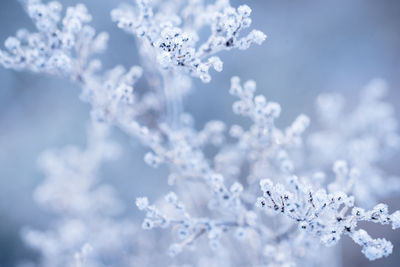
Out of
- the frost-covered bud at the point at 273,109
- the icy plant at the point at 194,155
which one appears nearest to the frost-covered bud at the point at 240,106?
the icy plant at the point at 194,155

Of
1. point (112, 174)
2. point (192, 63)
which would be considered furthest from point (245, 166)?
point (192, 63)

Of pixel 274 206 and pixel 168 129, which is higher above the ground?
pixel 168 129

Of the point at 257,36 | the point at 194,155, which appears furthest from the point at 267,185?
the point at 194,155

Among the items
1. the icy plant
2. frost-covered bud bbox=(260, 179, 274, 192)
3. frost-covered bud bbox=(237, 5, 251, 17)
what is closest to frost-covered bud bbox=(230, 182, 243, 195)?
the icy plant

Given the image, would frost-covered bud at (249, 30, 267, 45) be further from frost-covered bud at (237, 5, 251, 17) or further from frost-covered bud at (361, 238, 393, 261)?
frost-covered bud at (361, 238, 393, 261)

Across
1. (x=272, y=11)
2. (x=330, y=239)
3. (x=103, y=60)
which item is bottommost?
(x=330, y=239)

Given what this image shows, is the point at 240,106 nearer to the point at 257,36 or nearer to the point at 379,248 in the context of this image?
the point at 257,36

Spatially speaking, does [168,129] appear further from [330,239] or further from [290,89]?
[290,89]

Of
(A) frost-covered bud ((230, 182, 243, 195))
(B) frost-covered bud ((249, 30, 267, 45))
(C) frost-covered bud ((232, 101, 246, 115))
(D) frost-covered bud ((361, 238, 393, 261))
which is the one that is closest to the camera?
(D) frost-covered bud ((361, 238, 393, 261))
